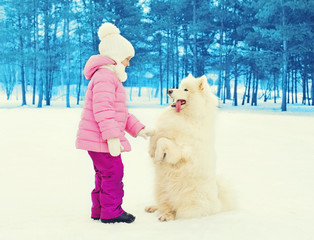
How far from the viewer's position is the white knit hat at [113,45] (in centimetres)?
293

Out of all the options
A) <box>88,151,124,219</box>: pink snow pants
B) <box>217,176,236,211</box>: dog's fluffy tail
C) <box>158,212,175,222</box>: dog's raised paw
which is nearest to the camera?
<box>88,151,124,219</box>: pink snow pants

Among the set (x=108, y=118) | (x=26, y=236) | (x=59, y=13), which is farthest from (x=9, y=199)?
(x=59, y=13)

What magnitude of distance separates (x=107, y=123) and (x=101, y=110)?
4.6 inches

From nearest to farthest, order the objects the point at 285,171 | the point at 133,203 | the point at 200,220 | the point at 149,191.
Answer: the point at 200,220
the point at 133,203
the point at 149,191
the point at 285,171

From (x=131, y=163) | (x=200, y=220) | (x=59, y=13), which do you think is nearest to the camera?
(x=200, y=220)

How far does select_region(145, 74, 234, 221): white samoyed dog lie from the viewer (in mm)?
2955

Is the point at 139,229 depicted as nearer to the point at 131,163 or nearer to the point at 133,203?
the point at 133,203

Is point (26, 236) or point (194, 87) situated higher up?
point (194, 87)

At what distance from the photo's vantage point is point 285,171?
5.41 m

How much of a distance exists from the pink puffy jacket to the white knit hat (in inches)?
3.2

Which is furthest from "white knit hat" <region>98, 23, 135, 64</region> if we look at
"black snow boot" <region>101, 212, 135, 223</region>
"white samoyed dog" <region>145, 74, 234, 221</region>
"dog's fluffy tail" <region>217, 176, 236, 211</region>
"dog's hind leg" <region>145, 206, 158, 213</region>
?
"dog's fluffy tail" <region>217, 176, 236, 211</region>

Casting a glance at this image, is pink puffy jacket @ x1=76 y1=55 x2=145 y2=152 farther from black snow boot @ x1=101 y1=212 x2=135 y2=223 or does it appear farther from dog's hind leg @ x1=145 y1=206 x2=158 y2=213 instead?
dog's hind leg @ x1=145 y1=206 x2=158 y2=213

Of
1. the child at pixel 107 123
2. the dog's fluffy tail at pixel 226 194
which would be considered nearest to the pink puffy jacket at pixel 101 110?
the child at pixel 107 123

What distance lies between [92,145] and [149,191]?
5.25ft
